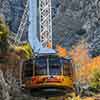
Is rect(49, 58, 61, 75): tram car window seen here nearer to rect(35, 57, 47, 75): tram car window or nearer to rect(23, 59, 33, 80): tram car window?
rect(35, 57, 47, 75): tram car window

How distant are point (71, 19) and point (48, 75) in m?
52.9

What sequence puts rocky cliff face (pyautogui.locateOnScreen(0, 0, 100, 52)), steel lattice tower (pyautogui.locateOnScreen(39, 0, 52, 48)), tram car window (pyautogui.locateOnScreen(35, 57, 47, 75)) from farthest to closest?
rocky cliff face (pyautogui.locateOnScreen(0, 0, 100, 52)), steel lattice tower (pyautogui.locateOnScreen(39, 0, 52, 48)), tram car window (pyautogui.locateOnScreen(35, 57, 47, 75))

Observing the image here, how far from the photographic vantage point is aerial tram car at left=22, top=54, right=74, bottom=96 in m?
22.7

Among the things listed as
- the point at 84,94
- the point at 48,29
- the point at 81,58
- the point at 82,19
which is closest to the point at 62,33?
the point at 82,19

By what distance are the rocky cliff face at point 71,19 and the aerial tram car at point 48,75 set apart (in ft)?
147

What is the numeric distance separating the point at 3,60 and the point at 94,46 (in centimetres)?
4684

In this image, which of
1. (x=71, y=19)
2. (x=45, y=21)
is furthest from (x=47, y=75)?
(x=71, y=19)

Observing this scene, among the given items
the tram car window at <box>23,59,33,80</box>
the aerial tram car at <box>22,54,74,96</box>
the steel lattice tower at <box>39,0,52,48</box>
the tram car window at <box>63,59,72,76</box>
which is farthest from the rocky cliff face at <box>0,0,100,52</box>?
the aerial tram car at <box>22,54,74,96</box>

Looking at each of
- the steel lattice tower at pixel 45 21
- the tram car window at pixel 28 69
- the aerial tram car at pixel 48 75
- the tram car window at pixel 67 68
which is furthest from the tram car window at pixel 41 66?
the steel lattice tower at pixel 45 21

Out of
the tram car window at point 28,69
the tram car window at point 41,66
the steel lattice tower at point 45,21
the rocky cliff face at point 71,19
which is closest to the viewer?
the tram car window at point 41,66

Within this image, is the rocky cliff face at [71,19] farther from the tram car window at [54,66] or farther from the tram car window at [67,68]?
the tram car window at [54,66]

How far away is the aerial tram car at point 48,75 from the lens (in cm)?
2266

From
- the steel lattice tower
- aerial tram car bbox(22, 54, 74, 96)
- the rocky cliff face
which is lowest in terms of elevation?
aerial tram car bbox(22, 54, 74, 96)

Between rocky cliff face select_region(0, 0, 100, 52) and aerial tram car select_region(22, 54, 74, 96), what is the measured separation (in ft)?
147
